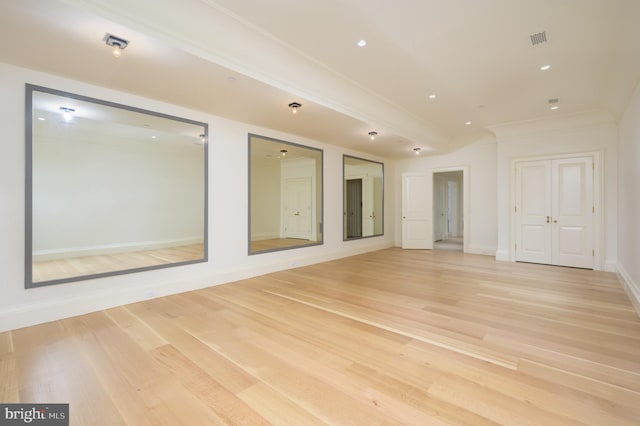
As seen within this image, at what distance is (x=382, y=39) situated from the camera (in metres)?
3.18

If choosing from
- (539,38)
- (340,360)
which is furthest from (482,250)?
(340,360)

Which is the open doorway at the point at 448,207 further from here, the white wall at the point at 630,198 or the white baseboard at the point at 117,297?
the white baseboard at the point at 117,297

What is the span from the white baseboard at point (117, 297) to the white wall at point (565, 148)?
16.3 ft

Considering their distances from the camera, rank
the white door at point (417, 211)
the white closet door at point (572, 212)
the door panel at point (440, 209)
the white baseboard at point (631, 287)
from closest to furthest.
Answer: the white baseboard at point (631, 287) < the white closet door at point (572, 212) < the white door at point (417, 211) < the door panel at point (440, 209)

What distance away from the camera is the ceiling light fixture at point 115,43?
8.04ft

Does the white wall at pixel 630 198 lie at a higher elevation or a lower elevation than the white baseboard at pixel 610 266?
higher

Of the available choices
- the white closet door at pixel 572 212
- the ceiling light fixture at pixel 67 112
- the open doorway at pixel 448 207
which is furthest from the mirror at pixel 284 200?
the white closet door at pixel 572 212

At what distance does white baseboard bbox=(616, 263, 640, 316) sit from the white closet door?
37.6 inches

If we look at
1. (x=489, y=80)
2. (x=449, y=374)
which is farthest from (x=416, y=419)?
(x=489, y=80)

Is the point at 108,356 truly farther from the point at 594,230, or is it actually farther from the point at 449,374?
the point at 594,230

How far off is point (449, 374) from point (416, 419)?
0.59 m

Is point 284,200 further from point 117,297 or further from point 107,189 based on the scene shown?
point 117,297

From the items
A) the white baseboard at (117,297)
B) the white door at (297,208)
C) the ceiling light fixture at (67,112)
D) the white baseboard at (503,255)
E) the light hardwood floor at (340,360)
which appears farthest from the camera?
the white door at (297,208)

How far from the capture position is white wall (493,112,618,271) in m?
5.46
